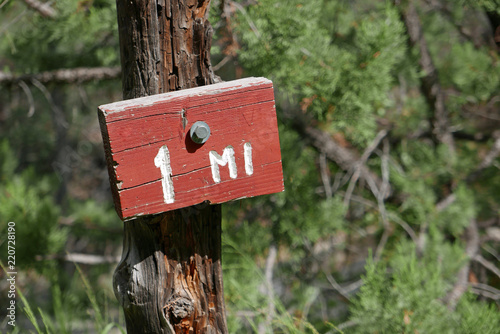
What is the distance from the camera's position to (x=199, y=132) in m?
0.85

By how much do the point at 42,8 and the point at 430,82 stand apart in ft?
5.91

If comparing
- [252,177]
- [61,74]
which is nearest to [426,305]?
[252,177]

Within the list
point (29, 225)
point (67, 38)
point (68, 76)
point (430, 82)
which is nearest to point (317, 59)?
point (430, 82)

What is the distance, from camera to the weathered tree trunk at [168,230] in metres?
0.89

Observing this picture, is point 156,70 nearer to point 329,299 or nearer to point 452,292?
point 452,292

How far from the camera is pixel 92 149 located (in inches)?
174

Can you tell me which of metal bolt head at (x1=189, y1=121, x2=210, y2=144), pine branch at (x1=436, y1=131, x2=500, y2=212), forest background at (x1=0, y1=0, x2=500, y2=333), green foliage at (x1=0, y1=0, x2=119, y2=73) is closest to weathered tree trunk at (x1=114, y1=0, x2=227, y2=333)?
metal bolt head at (x1=189, y1=121, x2=210, y2=144)

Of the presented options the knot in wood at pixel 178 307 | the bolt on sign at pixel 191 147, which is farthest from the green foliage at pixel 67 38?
the knot in wood at pixel 178 307

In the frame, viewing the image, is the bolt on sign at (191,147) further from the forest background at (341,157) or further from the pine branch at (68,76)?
the pine branch at (68,76)

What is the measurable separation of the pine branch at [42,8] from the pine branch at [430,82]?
1.57m

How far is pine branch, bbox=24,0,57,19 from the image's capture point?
6.23ft

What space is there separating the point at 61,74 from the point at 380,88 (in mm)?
1484

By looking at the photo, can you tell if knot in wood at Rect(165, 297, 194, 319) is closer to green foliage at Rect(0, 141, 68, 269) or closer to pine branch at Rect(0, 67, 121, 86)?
green foliage at Rect(0, 141, 68, 269)

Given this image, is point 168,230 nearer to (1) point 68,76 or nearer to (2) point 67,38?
(2) point 67,38
